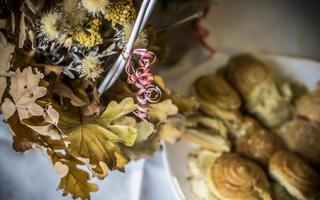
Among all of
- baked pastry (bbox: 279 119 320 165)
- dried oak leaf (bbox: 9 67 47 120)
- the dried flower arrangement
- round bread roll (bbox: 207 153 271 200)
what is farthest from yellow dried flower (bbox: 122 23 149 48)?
baked pastry (bbox: 279 119 320 165)

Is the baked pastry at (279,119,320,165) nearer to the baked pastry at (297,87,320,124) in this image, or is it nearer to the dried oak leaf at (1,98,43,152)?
the baked pastry at (297,87,320,124)

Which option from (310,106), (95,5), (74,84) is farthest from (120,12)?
(310,106)

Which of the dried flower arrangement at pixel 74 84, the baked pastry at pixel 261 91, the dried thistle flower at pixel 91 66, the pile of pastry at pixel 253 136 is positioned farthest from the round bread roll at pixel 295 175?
the dried thistle flower at pixel 91 66

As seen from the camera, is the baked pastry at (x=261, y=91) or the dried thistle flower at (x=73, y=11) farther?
the baked pastry at (x=261, y=91)

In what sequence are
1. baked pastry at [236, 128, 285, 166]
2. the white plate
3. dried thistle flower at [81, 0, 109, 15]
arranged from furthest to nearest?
1. the white plate
2. baked pastry at [236, 128, 285, 166]
3. dried thistle flower at [81, 0, 109, 15]

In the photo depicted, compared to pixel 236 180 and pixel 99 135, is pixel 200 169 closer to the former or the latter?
A: pixel 236 180

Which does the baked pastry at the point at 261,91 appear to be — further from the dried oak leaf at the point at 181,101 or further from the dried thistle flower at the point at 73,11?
the dried thistle flower at the point at 73,11

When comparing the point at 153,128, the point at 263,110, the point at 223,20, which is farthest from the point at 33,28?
the point at 223,20

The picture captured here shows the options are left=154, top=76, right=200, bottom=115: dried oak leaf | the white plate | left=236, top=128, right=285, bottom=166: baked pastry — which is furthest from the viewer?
the white plate

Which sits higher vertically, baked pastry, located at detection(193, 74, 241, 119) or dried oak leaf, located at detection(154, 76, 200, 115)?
dried oak leaf, located at detection(154, 76, 200, 115)
